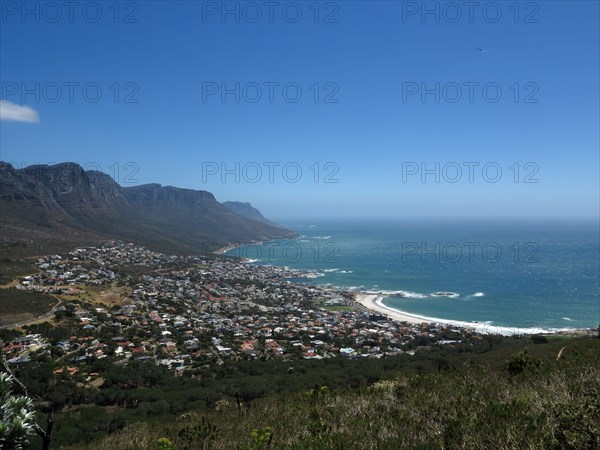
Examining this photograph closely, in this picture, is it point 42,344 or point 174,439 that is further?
point 42,344

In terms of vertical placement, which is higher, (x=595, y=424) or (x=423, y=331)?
(x=595, y=424)

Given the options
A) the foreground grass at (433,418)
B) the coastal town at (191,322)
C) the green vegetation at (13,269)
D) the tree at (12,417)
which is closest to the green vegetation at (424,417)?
the foreground grass at (433,418)

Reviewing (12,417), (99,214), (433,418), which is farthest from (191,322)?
(99,214)

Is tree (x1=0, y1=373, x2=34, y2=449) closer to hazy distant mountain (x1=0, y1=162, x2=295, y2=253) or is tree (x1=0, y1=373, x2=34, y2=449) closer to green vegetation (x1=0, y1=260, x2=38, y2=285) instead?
green vegetation (x1=0, y1=260, x2=38, y2=285)

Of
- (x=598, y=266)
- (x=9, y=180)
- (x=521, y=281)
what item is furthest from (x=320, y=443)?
(x=9, y=180)

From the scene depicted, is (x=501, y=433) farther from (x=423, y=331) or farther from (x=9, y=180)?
(x=9, y=180)
